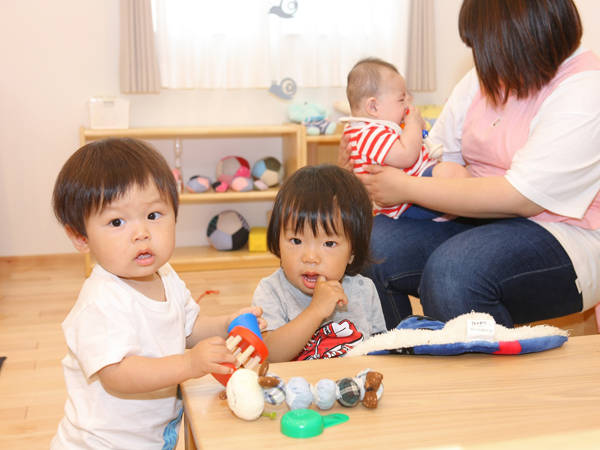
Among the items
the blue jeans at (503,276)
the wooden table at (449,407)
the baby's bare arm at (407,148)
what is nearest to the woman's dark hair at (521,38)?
the baby's bare arm at (407,148)

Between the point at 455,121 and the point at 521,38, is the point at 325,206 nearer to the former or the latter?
the point at 521,38

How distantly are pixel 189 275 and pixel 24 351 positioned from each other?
3.51 ft

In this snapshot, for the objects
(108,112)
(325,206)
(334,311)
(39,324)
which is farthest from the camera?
(108,112)

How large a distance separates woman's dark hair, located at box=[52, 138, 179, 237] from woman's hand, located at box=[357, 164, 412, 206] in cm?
70

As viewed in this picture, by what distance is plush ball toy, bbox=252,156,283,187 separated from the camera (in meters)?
3.19

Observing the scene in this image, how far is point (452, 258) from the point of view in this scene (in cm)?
132

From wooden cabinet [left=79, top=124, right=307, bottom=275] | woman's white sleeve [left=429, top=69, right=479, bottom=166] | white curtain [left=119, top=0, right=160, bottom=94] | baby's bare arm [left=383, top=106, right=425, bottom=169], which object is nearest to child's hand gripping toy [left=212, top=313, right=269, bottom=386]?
baby's bare arm [left=383, top=106, right=425, bottom=169]

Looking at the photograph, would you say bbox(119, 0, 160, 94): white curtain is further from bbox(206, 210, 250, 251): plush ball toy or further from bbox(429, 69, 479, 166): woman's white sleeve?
bbox(429, 69, 479, 166): woman's white sleeve

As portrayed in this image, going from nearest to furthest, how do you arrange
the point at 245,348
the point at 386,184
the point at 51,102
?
the point at 245,348 → the point at 386,184 → the point at 51,102

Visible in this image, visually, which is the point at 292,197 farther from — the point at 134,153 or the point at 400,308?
the point at 400,308

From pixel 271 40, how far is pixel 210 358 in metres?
2.71

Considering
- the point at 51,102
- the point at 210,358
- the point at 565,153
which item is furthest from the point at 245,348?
the point at 51,102

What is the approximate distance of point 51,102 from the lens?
9.89ft

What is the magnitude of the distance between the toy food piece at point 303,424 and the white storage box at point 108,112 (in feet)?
8.14
